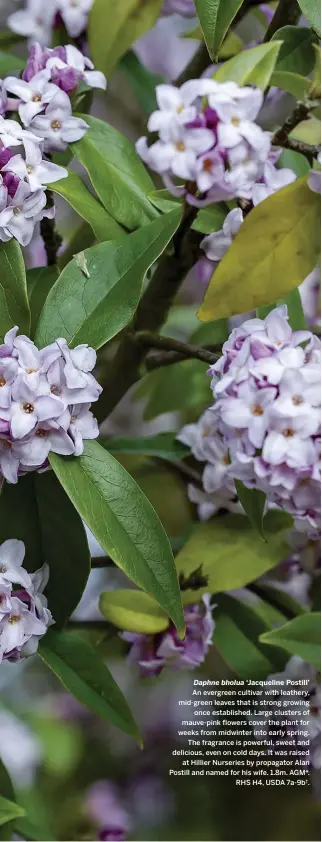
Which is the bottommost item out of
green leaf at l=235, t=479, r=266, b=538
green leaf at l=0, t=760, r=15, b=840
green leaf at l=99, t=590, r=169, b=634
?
green leaf at l=0, t=760, r=15, b=840

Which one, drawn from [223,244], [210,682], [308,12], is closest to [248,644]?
[210,682]

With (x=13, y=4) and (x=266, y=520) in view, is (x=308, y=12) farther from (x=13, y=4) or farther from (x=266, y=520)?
(x=266, y=520)

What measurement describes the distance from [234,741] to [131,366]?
30 centimetres

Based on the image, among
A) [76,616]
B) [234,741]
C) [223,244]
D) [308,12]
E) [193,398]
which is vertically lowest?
[234,741]

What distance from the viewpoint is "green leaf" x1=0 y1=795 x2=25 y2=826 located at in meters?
0.58

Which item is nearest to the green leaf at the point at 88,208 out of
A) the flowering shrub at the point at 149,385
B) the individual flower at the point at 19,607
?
the flowering shrub at the point at 149,385

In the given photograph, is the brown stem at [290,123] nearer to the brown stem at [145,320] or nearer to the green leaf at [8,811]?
the brown stem at [145,320]

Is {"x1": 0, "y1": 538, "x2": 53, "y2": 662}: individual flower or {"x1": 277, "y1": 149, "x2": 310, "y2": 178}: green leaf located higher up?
{"x1": 277, "y1": 149, "x2": 310, "y2": 178}: green leaf

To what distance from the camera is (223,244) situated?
→ 0.58 metres

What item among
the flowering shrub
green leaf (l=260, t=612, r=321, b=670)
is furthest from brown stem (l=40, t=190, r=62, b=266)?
green leaf (l=260, t=612, r=321, b=670)

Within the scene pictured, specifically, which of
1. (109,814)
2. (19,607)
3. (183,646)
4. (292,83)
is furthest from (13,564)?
(292,83)

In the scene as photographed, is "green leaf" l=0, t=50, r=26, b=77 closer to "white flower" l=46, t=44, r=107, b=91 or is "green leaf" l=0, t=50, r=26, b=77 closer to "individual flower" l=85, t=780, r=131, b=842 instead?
"white flower" l=46, t=44, r=107, b=91

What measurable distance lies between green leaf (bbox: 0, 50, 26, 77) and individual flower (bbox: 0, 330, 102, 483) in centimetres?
24

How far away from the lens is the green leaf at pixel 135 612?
2.00 ft
